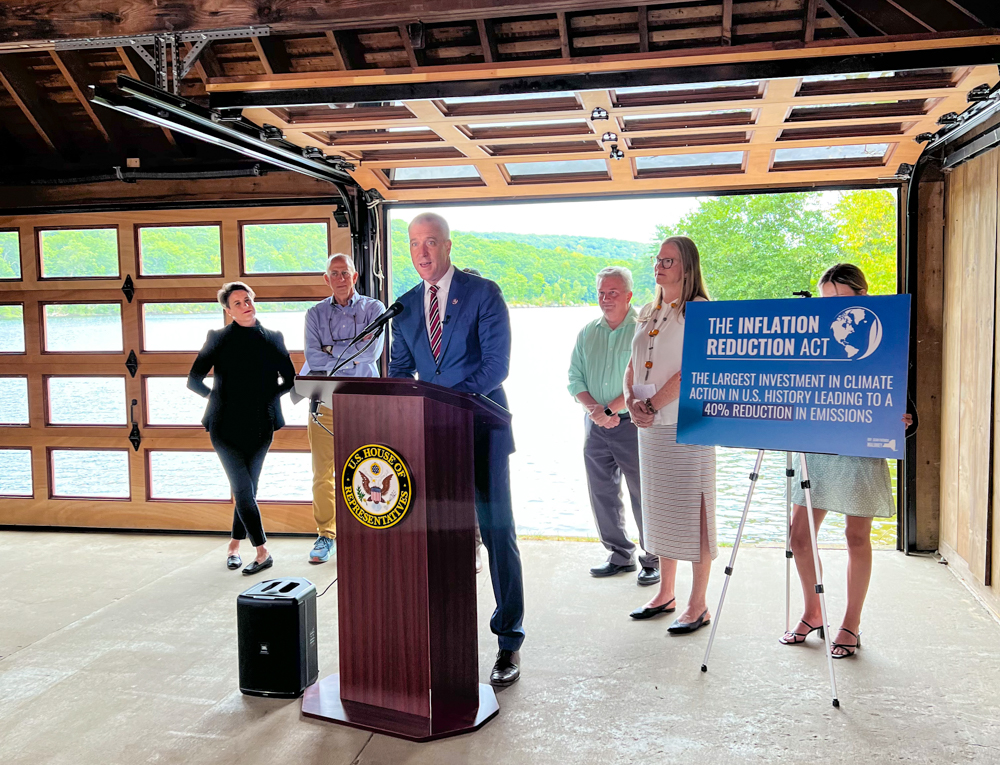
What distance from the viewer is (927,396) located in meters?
5.03

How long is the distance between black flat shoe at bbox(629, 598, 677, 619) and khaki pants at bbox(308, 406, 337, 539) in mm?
2257

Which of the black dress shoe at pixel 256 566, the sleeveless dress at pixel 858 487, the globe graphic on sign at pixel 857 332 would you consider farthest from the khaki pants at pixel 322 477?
the globe graphic on sign at pixel 857 332

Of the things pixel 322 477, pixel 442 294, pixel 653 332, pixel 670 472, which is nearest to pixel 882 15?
pixel 653 332

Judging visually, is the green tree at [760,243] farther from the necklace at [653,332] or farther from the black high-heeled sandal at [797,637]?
the black high-heeled sandal at [797,637]

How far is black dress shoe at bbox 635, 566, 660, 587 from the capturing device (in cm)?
450

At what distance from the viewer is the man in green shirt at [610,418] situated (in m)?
4.54

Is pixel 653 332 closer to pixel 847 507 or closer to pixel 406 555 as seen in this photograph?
pixel 847 507

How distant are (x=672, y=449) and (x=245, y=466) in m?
2.67

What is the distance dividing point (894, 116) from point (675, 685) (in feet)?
10.4

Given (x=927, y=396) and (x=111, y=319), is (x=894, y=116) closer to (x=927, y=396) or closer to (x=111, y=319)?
(x=927, y=396)

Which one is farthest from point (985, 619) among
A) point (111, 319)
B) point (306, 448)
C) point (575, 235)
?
point (575, 235)

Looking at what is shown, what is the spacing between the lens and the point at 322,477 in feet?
17.4

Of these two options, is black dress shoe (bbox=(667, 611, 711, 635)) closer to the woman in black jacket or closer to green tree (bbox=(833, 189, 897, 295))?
the woman in black jacket

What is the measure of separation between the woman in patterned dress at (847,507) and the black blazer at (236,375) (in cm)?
299
